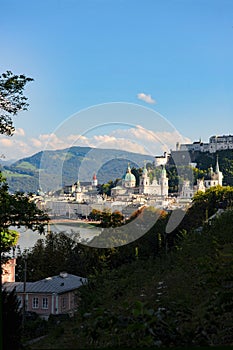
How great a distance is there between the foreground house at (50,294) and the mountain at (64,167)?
64 cm

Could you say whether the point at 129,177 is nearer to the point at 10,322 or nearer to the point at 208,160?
the point at 208,160

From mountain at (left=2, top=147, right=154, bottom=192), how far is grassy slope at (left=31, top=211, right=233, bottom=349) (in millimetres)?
730

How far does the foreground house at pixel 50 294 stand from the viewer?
126 inches

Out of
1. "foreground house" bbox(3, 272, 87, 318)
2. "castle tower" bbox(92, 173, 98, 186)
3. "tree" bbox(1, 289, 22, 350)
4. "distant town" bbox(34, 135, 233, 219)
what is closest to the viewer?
"tree" bbox(1, 289, 22, 350)

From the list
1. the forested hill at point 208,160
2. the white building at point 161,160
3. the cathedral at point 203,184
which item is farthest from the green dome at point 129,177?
the cathedral at point 203,184

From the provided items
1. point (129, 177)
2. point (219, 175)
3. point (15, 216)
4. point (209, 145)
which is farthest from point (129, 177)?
point (15, 216)

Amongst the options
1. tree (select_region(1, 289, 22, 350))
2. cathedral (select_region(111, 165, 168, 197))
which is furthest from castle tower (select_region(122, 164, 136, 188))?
tree (select_region(1, 289, 22, 350))

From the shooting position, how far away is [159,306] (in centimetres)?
272

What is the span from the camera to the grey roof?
320 cm

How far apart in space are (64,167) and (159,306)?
137cm

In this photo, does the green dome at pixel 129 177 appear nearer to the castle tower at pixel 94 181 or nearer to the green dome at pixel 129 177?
the green dome at pixel 129 177

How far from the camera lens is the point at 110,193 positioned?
395 centimetres

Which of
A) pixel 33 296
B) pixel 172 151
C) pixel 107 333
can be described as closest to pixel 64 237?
pixel 33 296

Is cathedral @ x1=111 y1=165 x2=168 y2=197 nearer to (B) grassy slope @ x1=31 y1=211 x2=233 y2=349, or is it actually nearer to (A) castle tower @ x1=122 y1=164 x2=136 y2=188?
(A) castle tower @ x1=122 y1=164 x2=136 y2=188
